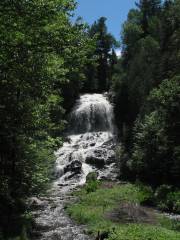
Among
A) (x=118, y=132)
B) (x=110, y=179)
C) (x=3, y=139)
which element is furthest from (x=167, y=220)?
(x=118, y=132)

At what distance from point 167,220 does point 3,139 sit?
10530mm

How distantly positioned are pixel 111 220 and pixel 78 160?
2835cm

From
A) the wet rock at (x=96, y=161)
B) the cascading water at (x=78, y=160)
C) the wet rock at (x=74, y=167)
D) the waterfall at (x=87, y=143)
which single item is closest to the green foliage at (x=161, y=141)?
the wet rock at (x=74, y=167)

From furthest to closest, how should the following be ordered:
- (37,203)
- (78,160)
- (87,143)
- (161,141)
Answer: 1. (87,143)
2. (78,160)
3. (161,141)
4. (37,203)

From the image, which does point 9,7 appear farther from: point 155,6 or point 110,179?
point 155,6

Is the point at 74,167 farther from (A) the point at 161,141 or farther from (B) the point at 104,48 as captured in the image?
(B) the point at 104,48

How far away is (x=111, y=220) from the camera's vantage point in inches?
900

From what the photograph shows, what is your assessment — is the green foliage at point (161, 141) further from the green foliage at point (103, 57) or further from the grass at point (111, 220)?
the green foliage at point (103, 57)

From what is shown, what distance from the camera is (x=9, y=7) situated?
12.4m

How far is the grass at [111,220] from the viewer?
17656 mm

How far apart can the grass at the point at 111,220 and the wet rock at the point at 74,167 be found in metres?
7.22

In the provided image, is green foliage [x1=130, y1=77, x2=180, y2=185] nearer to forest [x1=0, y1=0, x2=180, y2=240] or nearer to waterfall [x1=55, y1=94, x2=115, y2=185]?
forest [x1=0, y1=0, x2=180, y2=240]

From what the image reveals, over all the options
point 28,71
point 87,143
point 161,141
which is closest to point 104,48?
point 87,143

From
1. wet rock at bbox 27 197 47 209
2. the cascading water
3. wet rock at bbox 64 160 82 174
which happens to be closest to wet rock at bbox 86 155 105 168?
the cascading water
